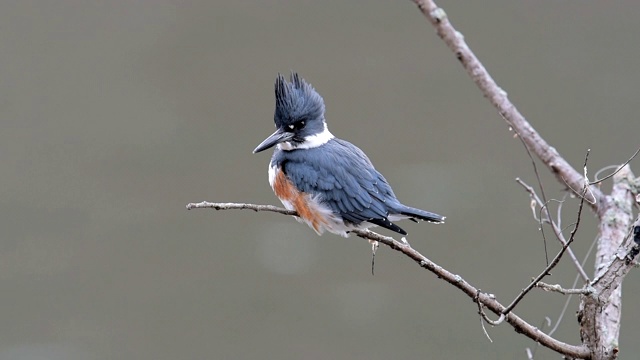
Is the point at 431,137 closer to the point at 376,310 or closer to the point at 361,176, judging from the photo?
the point at 376,310

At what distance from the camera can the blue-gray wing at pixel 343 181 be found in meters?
2.96

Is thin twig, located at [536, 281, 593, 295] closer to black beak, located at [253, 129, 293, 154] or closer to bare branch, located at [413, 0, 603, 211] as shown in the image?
bare branch, located at [413, 0, 603, 211]

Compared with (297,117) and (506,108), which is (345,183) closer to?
(297,117)

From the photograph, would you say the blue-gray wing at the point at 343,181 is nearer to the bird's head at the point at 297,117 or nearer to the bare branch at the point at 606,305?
the bird's head at the point at 297,117

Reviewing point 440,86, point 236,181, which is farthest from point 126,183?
point 440,86

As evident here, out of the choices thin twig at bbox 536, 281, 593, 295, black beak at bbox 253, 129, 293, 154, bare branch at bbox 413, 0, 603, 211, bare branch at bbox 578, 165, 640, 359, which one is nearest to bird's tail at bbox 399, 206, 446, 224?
bare branch at bbox 413, 0, 603, 211

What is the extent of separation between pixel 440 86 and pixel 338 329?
2246mm

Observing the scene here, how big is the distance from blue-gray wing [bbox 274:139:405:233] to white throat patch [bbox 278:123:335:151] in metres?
0.03

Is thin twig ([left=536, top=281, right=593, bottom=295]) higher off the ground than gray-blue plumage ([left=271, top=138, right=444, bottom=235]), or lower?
lower

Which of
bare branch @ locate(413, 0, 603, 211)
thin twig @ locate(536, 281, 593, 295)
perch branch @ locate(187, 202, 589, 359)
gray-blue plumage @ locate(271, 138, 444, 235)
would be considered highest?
bare branch @ locate(413, 0, 603, 211)

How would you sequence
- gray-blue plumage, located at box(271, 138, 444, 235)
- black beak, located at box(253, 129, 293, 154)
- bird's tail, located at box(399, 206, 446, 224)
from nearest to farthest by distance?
1. bird's tail, located at box(399, 206, 446, 224)
2. gray-blue plumage, located at box(271, 138, 444, 235)
3. black beak, located at box(253, 129, 293, 154)

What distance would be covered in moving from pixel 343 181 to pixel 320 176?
0.07 metres

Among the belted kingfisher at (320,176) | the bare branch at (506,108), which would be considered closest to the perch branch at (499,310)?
the belted kingfisher at (320,176)

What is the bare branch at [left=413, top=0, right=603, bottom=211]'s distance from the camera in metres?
3.01
